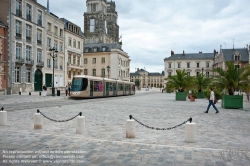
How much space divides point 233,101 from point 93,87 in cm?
1564

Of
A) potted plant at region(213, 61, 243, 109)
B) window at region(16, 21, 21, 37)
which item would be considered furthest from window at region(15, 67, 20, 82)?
potted plant at region(213, 61, 243, 109)

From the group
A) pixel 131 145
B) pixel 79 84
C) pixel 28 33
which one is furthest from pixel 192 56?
pixel 131 145

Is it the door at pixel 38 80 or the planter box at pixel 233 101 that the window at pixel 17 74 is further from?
the planter box at pixel 233 101

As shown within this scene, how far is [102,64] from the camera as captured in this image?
66938mm

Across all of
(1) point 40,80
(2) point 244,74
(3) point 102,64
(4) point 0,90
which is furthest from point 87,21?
(2) point 244,74

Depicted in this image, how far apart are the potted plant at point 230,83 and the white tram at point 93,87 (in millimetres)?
13732

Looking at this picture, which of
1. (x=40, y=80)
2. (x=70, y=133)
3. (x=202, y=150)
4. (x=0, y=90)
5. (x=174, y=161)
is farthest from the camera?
(x=40, y=80)

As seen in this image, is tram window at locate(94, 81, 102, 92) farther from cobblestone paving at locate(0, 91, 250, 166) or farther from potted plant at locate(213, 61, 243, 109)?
cobblestone paving at locate(0, 91, 250, 166)

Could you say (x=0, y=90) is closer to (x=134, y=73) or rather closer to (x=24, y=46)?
(x=24, y=46)

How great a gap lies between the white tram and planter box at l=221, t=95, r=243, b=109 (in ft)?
47.2

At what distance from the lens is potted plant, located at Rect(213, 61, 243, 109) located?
17906 mm

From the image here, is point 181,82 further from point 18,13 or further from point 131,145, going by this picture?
point 18,13

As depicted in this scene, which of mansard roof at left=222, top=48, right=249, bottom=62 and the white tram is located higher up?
mansard roof at left=222, top=48, right=249, bottom=62

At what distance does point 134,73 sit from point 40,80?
152 meters
